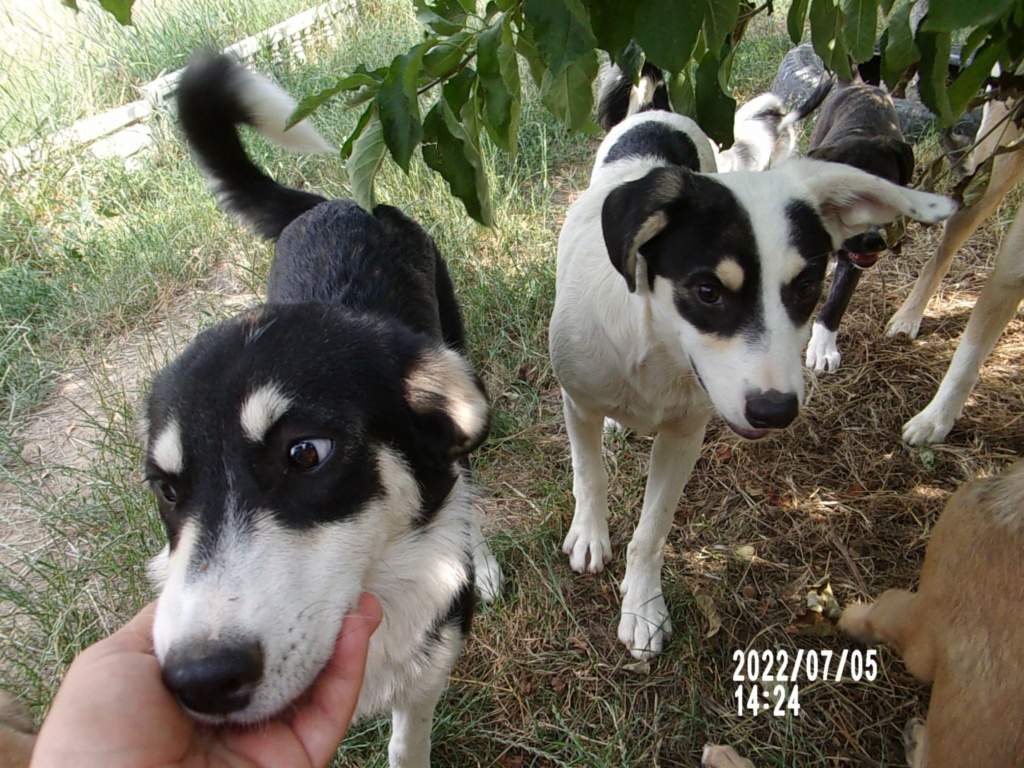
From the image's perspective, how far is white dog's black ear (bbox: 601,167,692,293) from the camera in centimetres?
179

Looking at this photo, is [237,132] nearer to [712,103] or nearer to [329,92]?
[329,92]

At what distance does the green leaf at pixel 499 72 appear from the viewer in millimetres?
1197

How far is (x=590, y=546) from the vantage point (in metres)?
2.55

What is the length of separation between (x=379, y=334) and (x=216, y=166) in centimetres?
139

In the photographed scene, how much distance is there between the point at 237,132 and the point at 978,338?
2.90 m

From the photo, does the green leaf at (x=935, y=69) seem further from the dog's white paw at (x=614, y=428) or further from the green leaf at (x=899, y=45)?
the dog's white paw at (x=614, y=428)

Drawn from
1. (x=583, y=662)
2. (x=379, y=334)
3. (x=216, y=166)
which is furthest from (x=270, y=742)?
(x=216, y=166)

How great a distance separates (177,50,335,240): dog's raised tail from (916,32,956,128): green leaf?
1.58 m

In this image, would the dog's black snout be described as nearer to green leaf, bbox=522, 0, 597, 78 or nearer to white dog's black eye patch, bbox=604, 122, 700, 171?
white dog's black eye patch, bbox=604, 122, 700, 171

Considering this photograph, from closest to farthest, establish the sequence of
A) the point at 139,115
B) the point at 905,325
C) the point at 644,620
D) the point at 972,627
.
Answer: the point at 972,627, the point at 644,620, the point at 905,325, the point at 139,115

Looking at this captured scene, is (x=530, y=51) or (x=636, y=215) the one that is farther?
(x=636, y=215)

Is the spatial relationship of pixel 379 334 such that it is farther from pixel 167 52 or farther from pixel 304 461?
pixel 167 52

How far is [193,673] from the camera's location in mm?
1054

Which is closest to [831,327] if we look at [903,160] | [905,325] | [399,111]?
[905,325]
